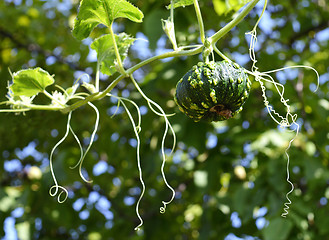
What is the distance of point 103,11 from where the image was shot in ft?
4.49

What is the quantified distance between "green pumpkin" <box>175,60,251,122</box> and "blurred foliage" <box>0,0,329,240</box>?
122cm

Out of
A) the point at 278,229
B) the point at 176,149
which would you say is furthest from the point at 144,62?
the point at 176,149

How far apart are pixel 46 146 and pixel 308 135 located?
7.58ft

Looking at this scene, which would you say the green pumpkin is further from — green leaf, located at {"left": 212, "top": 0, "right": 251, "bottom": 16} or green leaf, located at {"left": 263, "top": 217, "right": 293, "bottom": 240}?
green leaf, located at {"left": 263, "top": 217, "right": 293, "bottom": 240}

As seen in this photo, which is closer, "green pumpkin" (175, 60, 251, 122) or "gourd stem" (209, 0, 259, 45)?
"gourd stem" (209, 0, 259, 45)

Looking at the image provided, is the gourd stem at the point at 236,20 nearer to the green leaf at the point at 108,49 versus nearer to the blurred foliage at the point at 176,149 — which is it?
the green leaf at the point at 108,49

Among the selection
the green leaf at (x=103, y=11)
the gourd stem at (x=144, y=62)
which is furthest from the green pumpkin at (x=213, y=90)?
the green leaf at (x=103, y=11)

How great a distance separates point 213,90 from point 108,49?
0.51 m

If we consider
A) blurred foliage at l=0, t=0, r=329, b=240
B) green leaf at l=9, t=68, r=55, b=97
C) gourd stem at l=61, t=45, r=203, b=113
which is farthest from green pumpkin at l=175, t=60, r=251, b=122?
blurred foliage at l=0, t=0, r=329, b=240

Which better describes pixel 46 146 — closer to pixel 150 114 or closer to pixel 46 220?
pixel 46 220

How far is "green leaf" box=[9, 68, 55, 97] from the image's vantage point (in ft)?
4.93

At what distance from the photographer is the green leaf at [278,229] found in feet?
8.48

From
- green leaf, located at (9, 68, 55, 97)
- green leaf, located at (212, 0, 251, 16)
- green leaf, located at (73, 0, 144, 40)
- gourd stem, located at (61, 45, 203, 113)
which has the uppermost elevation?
green leaf, located at (73, 0, 144, 40)

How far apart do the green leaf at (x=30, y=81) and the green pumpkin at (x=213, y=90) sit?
19.4 inches
